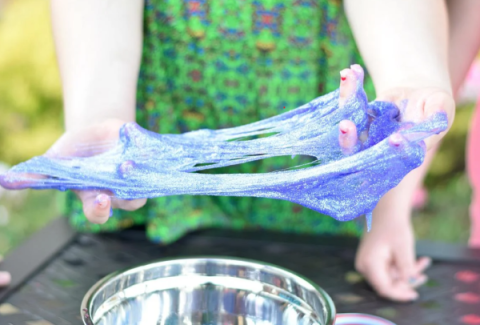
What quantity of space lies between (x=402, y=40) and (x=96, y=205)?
351mm

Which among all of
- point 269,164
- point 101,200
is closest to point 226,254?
point 269,164

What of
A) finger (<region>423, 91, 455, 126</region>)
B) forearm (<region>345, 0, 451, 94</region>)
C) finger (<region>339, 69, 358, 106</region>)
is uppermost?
forearm (<region>345, 0, 451, 94</region>)

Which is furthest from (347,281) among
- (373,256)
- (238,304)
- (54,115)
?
(54,115)

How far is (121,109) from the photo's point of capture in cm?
65

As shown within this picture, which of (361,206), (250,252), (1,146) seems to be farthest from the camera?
(1,146)

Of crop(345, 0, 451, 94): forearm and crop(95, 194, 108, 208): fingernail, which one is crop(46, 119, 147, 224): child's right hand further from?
crop(345, 0, 451, 94): forearm

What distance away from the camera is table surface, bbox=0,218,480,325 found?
0.60 metres

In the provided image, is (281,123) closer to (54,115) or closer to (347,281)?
(347,281)

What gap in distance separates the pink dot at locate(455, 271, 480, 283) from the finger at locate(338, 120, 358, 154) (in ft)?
0.92

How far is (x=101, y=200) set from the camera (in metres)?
0.51

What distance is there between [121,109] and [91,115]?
35mm

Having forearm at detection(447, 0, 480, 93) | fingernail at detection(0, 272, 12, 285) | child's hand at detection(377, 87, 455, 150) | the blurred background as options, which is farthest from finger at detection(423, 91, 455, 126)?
the blurred background

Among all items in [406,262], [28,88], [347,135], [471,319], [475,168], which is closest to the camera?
[347,135]

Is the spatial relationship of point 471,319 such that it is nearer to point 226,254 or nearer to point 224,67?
point 226,254
